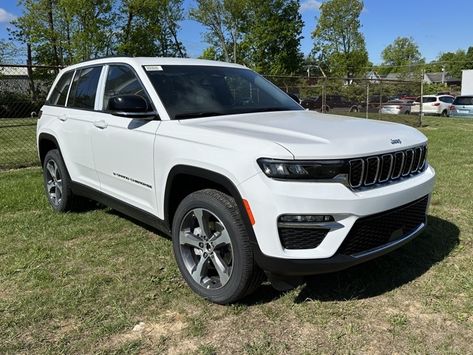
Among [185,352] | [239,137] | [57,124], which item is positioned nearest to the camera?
[185,352]

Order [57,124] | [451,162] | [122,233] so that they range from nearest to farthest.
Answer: [122,233] → [57,124] → [451,162]

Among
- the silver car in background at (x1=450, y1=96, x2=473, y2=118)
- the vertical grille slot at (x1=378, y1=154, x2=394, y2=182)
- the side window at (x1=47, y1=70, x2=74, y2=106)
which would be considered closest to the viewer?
the vertical grille slot at (x1=378, y1=154, x2=394, y2=182)

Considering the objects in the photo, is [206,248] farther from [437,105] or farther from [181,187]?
[437,105]

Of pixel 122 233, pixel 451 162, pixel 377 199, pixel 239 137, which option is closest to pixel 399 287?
pixel 377 199

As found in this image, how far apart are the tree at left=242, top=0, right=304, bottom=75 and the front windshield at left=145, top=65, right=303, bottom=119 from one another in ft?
131

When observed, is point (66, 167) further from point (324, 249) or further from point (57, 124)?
point (324, 249)

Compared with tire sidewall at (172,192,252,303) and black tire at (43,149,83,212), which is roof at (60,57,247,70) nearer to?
black tire at (43,149,83,212)

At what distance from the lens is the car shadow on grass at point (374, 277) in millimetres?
3502

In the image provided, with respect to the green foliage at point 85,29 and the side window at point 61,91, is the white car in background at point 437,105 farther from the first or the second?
the side window at point 61,91

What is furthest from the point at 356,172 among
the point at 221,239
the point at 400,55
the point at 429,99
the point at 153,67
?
the point at 400,55

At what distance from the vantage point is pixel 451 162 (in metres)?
8.95

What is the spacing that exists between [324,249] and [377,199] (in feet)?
1.58

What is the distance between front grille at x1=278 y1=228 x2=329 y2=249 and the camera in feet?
9.45

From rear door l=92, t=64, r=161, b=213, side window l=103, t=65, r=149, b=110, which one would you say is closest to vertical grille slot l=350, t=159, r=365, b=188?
rear door l=92, t=64, r=161, b=213
